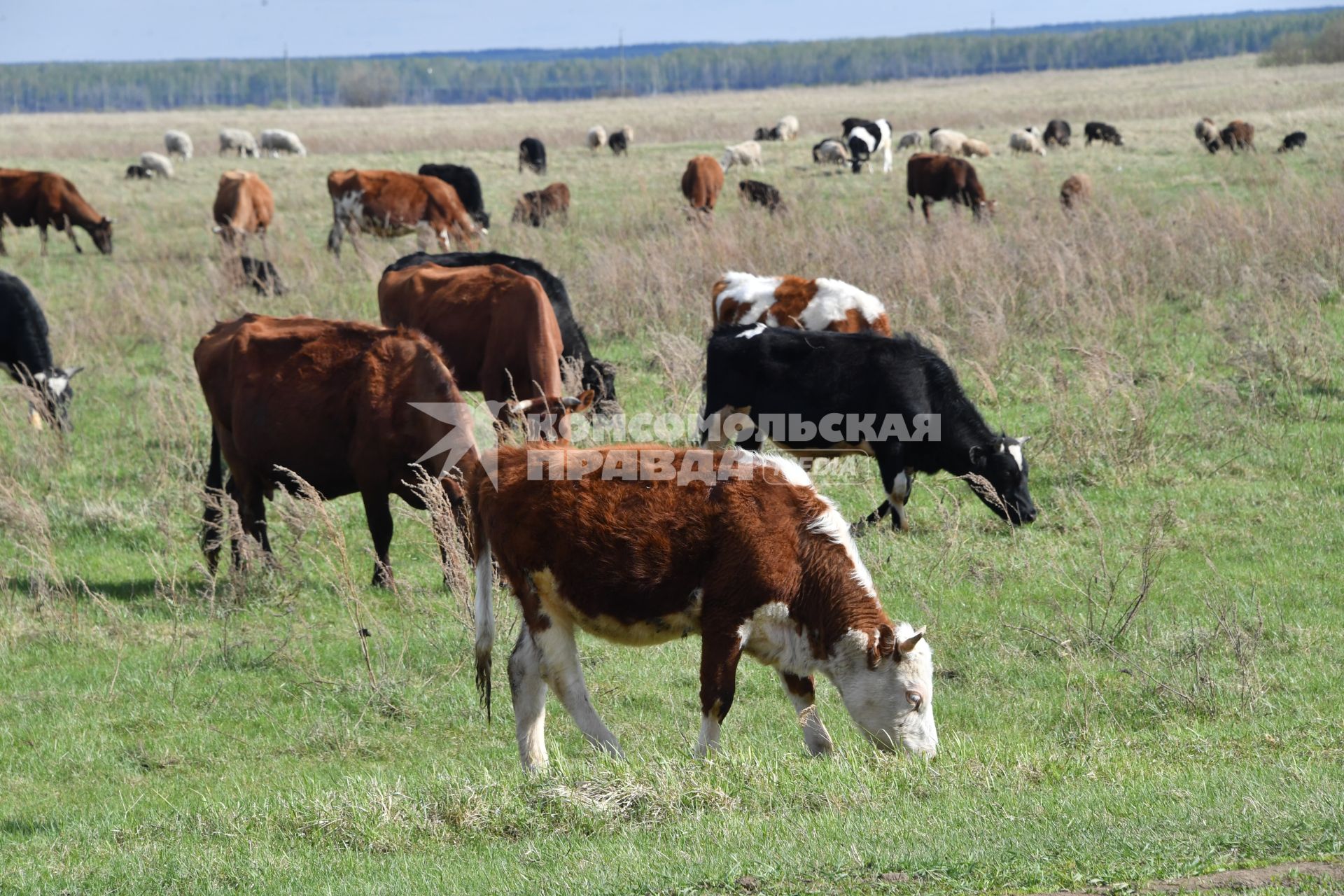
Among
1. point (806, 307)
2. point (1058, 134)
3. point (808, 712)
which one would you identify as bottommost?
point (808, 712)

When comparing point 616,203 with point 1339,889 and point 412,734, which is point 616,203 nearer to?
point 412,734

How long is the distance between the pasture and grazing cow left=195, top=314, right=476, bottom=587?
16.2 inches

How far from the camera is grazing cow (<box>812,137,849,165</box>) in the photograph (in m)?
38.8

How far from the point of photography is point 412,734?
23.9ft

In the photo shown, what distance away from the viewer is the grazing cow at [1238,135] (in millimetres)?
33312

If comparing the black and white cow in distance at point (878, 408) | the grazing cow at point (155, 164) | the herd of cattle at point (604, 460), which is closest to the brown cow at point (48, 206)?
the herd of cattle at point (604, 460)

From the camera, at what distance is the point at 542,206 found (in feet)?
90.5

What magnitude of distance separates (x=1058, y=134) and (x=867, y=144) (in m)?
9.43

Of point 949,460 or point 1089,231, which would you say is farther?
point 1089,231

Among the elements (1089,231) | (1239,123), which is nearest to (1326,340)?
(1089,231)

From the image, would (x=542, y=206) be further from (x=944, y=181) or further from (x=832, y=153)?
(x=832, y=153)

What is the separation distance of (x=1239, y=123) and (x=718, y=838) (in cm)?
3540

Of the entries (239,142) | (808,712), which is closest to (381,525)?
(808,712)

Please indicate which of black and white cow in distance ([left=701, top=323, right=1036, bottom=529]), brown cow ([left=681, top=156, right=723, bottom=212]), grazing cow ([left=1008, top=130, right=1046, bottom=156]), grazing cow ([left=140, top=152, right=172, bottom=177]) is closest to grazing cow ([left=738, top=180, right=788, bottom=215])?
brown cow ([left=681, top=156, right=723, bottom=212])
